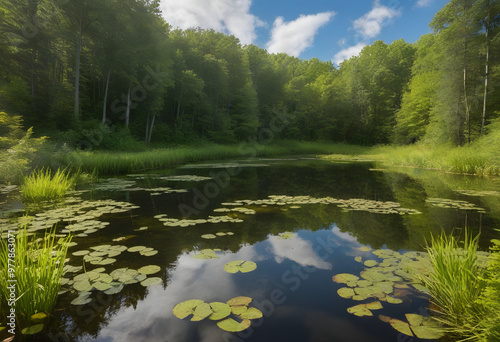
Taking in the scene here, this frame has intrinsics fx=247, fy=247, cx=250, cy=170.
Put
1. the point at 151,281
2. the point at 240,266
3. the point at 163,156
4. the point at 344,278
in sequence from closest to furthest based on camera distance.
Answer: the point at 151,281 → the point at 344,278 → the point at 240,266 → the point at 163,156

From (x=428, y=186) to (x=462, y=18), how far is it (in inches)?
585

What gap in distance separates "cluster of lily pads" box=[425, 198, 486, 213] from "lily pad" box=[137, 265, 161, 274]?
669cm

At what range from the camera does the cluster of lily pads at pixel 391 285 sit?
6.84 feet

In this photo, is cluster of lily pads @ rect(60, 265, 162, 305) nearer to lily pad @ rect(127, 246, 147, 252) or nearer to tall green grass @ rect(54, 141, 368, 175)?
lily pad @ rect(127, 246, 147, 252)

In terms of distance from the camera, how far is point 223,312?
2236mm

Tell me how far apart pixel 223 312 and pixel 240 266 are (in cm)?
98

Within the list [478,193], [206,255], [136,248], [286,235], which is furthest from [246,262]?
[478,193]

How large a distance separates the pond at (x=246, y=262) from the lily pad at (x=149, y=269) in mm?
14

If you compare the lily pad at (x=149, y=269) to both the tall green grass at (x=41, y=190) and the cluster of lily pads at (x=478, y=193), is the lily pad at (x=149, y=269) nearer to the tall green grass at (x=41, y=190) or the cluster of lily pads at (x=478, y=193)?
the tall green grass at (x=41, y=190)

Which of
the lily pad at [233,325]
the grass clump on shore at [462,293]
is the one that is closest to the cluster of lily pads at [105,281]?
the lily pad at [233,325]

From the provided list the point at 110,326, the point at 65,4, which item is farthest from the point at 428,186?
the point at 65,4

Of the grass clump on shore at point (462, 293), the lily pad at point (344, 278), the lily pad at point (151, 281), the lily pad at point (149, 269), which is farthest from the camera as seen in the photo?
the lily pad at point (149, 269)

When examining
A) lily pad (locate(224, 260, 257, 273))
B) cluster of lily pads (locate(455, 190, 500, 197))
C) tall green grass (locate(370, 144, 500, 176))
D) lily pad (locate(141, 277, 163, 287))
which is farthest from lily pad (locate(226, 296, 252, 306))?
tall green grass (locate(370, 144, 500, 176))

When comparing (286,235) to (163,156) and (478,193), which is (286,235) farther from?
(163,156)
